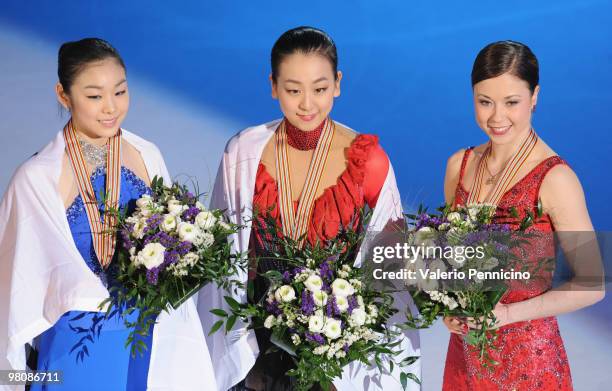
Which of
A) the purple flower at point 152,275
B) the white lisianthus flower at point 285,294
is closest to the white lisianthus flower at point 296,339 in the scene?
the white lisianthus flower at point 285,294

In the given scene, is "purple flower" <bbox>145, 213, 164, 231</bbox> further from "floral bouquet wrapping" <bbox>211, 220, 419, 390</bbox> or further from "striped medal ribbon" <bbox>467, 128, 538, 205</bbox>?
"striped medal ribbon" <bbox>467, 128, 538, 205</bbox>

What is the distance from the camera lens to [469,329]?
11.4ft

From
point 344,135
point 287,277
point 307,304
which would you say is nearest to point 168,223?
point 287,277

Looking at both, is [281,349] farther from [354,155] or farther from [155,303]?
[354,155]

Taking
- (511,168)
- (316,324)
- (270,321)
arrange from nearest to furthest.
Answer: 1. (316,324)
2. (270,321)
3. (511,168)

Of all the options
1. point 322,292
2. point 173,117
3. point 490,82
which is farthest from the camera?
point 173,117

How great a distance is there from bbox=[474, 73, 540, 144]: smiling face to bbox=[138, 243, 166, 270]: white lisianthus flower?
1190 mm

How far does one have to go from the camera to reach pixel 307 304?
10.9 feet

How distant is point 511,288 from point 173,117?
5390mm

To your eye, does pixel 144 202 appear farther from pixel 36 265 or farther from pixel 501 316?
pixel 501 316

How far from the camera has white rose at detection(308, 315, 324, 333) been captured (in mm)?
3273

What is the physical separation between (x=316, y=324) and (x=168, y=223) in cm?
61

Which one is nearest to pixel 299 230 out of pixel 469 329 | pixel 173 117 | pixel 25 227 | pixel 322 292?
pixel 322 292

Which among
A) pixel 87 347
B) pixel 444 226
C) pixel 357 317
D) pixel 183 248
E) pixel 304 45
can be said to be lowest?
pixel 87 347
